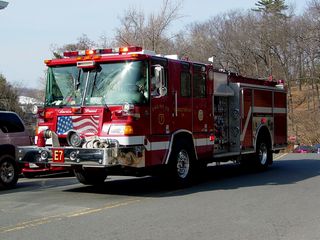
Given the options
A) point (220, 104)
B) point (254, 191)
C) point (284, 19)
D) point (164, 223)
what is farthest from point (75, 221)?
point (284, 19)

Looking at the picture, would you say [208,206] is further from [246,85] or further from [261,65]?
[261,65]

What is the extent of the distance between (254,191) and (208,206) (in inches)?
89.7

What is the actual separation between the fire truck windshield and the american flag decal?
322 mm

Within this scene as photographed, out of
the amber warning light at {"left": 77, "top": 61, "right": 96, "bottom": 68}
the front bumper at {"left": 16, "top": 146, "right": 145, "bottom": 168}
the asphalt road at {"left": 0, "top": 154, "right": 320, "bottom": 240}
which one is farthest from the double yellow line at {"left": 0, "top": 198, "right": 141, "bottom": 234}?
the amber warning light at {"left": 77, "top": 61, "right": 96, "bottom": 68}

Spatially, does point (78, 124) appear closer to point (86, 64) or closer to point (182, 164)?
point (86, 64)

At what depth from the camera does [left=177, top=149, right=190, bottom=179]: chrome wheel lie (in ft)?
38.6

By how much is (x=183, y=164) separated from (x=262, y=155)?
16.1ft

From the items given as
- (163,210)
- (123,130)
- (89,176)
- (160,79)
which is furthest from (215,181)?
(163,210)

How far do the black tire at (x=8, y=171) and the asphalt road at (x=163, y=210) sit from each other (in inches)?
13.0

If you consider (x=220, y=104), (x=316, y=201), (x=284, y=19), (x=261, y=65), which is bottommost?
(x=316, y=201)

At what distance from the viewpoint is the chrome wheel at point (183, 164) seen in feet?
38.6

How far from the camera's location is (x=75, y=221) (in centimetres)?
798

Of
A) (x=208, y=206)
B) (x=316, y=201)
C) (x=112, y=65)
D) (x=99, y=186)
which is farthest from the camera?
(x=99, y=186)

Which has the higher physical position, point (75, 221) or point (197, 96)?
point (197, 96)
